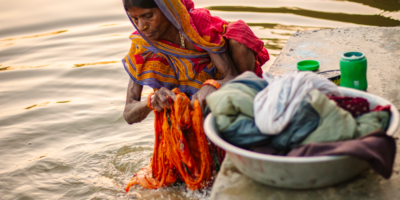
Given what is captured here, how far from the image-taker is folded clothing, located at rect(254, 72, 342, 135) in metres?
1.28

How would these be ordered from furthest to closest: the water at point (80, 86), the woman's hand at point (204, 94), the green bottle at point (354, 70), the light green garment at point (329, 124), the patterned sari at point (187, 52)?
the water at point (80, 86) → the patterned sari at point (187, 52) → the woman's hand at point (204, 94) → the green bottle at point (354, 70) → the light green garment at point (329, 124)

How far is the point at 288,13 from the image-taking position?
606cm

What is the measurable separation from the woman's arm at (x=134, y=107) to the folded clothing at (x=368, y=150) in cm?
115

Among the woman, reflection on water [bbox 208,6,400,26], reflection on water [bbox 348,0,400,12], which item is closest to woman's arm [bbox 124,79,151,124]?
the woman

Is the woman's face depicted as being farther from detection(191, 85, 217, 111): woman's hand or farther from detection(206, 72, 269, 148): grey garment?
detection(206, 72, 269, 148): grey garment

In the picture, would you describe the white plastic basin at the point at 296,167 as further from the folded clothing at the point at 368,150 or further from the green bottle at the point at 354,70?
the green bottle at the point at 354,70

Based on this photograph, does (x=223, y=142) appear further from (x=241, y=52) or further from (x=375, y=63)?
(x=375, y=63)

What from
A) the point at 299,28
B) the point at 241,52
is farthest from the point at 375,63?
the point at 299,28

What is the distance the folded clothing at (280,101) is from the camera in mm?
1280

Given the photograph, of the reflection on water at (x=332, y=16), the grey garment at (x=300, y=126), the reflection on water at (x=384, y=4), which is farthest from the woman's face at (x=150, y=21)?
A: the reflection on water at (x=384, y=4)

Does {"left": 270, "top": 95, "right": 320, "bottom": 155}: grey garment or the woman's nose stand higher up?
the woman's nose

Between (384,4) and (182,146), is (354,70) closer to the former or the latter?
(182,146)

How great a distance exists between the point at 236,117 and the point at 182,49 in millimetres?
1005

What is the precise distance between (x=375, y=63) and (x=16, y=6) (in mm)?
6901
